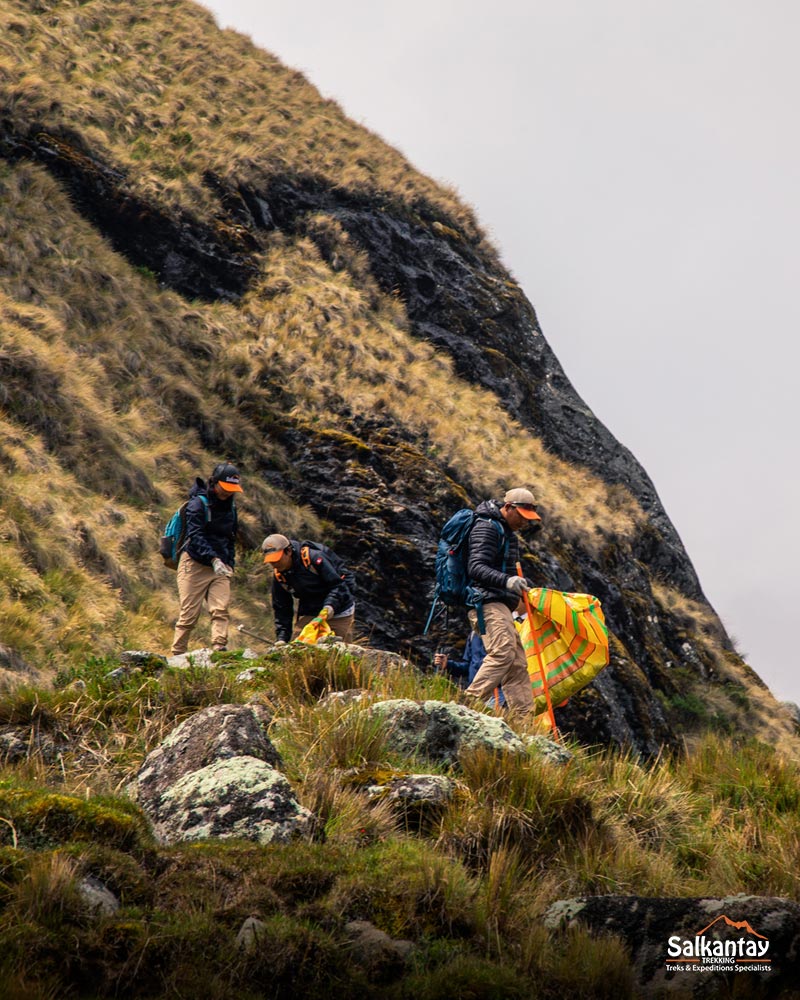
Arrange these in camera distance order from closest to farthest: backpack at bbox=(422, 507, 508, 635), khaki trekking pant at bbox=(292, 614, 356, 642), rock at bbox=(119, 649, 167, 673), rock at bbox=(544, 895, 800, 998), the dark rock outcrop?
1. rock at bbox=(544, 895, 800, 998)
2. rock at bbox=(119, 649, 167, 673)
3. backpack at bbox=(422, 507, 508, 635)
4. khaki trekking pant at bbox=(292, 614, 356, 642)
5. the dark rock outcrop

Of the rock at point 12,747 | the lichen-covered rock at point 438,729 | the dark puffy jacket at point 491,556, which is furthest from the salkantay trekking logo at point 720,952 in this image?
the dark puffy jacket at point 491,556

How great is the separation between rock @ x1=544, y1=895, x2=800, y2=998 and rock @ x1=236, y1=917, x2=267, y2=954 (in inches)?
48.0

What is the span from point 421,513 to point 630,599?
754 centimetres

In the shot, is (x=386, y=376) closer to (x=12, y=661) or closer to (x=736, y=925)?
(x=12, y=661)

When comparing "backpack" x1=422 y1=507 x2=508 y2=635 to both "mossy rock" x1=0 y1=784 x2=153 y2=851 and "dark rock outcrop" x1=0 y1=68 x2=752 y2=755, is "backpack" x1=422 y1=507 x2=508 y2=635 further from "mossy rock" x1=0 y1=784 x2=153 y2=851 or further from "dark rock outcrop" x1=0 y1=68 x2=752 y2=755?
"dark rock outcrop" x1=0 y1=68 x2=752 y2=755

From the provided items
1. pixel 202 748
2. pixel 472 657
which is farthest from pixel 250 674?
pixel 472 657

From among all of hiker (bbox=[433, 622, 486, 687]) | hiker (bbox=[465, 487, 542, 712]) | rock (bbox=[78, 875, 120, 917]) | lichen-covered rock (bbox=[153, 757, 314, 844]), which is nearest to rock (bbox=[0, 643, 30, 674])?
hiker (bbox=[433, 622, 486, 687])

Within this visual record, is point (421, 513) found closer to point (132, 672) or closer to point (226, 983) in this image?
point (132, 672)

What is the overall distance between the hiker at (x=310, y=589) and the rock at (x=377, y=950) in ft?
20.5

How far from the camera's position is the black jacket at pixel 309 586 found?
10.3 metres

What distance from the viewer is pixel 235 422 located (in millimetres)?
20891

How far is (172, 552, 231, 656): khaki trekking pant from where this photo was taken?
11.1 metres

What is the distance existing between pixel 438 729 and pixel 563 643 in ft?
9.59

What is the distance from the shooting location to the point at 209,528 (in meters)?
11.1
